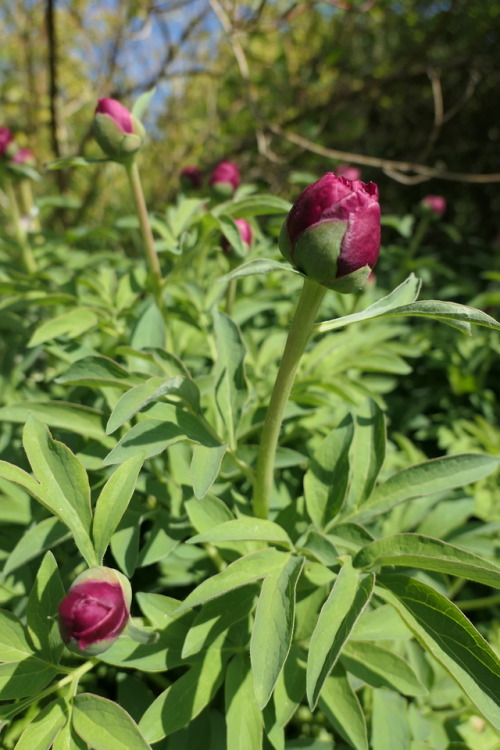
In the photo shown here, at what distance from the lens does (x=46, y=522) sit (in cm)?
86

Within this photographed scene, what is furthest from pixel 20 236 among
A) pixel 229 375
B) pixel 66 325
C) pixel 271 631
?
pixel 271 631

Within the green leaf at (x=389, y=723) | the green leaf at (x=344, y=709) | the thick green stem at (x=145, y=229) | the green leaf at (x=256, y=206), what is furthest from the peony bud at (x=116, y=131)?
the green leaf at (x=389, y=723)

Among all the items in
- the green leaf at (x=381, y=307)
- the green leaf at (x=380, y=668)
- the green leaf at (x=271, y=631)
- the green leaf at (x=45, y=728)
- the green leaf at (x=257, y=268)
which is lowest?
the green leaf at (x=380, y=668)

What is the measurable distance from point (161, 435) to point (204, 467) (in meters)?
0.07

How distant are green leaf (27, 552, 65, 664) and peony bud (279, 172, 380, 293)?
1.71ft

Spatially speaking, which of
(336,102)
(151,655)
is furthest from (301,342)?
(336,102)

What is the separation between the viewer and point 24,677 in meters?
0.71

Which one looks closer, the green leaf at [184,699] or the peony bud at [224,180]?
the green leaf at [184,699]

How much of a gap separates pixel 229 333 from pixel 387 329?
0.68m

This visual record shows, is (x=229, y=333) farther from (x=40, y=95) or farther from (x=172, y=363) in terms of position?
(x=40, y=95)

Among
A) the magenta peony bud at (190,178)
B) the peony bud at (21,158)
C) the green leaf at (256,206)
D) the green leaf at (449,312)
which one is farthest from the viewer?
the magenta peony bud at (190,178)

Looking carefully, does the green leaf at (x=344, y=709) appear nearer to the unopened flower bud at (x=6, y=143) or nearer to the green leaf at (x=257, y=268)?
the green leaf at (x=257, y=268)

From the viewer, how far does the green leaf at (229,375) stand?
2.90ft

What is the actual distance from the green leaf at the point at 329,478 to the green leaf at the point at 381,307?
0.27m
